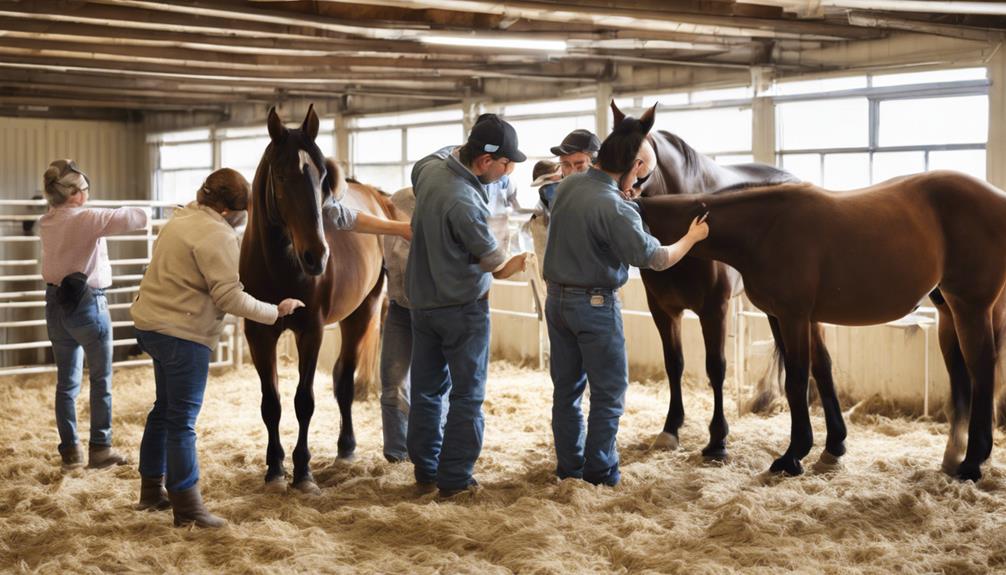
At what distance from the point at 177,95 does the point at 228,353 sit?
3527 mm

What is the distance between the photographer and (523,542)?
3645 mm

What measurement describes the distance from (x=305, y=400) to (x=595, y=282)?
1.44 m

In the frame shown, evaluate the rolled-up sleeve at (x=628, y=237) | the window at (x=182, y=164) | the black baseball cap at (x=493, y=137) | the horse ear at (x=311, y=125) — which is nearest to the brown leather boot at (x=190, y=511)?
the horse ear at (x=311, y=125)

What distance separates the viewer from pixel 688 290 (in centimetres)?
517

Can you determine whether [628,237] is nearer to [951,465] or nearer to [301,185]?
[301,185]

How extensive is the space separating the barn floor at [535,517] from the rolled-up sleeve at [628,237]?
0.95 meters

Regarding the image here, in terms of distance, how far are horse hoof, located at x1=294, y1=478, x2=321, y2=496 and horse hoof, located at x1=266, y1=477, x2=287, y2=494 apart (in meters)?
0.06

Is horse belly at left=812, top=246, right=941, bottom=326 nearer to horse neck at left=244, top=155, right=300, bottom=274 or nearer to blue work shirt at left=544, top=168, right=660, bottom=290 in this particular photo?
blue work shirt at left=544, top=168, right=660, bottom=290

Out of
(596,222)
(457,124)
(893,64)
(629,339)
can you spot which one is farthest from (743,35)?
(457,124)

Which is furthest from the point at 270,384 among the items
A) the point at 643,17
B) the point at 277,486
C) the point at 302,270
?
the point at 643,17

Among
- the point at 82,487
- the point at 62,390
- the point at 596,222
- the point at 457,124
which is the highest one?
the point at 457,124

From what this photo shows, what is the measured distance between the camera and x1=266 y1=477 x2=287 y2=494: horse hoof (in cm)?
457

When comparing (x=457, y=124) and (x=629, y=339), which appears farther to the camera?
(x=457, y=124)

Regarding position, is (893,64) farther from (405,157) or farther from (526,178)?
(405,157)
